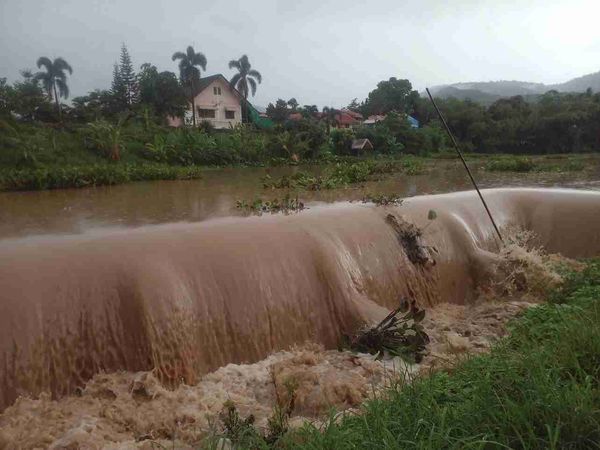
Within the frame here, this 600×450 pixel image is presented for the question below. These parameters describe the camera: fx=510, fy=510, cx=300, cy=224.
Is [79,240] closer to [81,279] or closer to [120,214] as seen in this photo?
[81,279]

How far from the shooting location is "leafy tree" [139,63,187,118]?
2786 centimetres

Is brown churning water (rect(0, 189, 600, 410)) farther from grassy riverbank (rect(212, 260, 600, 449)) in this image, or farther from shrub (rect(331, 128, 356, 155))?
shrub (rect(331, 128, 356, 155))

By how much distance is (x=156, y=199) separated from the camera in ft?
33.4

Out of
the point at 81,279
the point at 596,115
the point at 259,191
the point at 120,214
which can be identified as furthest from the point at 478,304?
the point at 596,115

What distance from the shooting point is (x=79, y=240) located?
4527 mm

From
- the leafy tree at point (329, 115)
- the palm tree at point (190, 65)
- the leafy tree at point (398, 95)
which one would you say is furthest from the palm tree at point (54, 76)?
the leafy tree at point (398, 95)

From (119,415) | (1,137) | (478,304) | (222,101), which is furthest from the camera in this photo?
(222,101)

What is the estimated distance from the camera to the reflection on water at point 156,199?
710 cm

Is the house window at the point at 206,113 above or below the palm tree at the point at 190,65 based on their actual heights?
below

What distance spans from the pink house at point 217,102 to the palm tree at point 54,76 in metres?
9.05

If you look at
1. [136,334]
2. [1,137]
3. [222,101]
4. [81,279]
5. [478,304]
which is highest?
[222,101]

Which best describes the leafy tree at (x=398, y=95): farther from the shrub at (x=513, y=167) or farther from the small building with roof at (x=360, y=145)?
the shrub at (x=513, y=167)

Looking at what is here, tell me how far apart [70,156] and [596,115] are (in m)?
28.6

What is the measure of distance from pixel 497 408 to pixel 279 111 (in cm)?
3346
